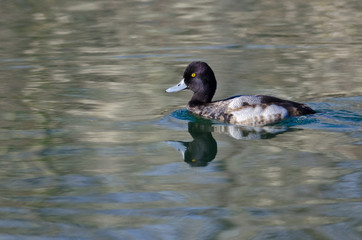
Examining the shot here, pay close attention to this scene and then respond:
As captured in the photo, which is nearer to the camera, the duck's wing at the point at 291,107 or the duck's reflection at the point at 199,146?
the duck's reflection at the point at 199,146

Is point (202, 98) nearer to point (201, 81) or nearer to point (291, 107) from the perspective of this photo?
point (201, 81)

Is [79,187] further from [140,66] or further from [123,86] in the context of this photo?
[140,66]

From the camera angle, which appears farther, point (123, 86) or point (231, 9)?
point (231, 9)

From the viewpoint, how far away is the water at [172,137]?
5922mm

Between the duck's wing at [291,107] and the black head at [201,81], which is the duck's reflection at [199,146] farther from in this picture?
the duck's wing at [291,107]

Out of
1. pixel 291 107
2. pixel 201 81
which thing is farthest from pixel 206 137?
pixel 201 81

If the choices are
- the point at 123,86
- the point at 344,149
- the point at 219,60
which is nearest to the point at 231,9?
the point at 219,60

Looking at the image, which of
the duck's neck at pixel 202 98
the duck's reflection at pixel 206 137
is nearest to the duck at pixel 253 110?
the duck's reflection at pixel 206 137

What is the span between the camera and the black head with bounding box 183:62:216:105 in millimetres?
9898

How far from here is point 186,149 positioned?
820 cm

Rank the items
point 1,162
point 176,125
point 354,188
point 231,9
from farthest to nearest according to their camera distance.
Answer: point 231,9
point 176,125
point 1,162
point 354,188

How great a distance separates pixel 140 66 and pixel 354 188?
718cm

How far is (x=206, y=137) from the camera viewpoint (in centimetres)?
884

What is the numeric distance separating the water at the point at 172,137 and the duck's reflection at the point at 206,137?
3 centimetres
